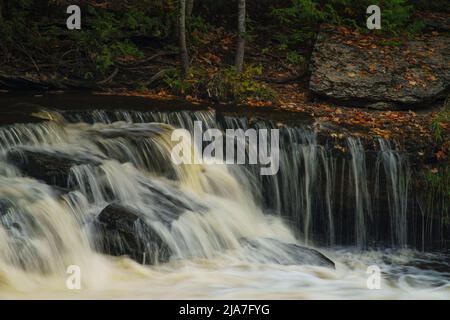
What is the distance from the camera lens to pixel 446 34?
15430 millimetres

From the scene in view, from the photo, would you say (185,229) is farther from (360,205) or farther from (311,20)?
(311,20)

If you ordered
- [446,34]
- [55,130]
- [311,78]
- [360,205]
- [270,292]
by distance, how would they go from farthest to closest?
[446,34], [311,78], [360,205], [55,130], [270,292]

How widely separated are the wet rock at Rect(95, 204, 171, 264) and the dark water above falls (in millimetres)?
30

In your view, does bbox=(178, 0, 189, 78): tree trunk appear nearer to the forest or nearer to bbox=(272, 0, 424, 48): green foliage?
the forest

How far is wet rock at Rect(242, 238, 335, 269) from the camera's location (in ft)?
29.6

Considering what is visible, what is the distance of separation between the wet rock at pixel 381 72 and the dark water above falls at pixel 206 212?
87.7 inches

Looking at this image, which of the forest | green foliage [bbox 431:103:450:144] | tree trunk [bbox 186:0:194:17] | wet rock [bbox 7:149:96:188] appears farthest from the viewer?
tree trunk [bbox 186:0:194:17]

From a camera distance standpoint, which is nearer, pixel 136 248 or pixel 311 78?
pixel 136 248

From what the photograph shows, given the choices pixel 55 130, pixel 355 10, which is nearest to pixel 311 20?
pixel 355 10

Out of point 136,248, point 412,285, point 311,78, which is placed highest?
point 311,78

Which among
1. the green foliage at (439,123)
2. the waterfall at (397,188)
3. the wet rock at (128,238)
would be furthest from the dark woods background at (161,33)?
the wet rock at (128,238)

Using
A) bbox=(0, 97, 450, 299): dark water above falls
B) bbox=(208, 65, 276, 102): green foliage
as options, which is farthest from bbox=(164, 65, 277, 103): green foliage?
bbox=(0, 97, 450, 299): dark water above falls

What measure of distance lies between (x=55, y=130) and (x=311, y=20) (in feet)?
24.5

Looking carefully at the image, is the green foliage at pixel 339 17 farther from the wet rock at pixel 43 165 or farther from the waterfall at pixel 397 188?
the wet rock at pixel 43 165
